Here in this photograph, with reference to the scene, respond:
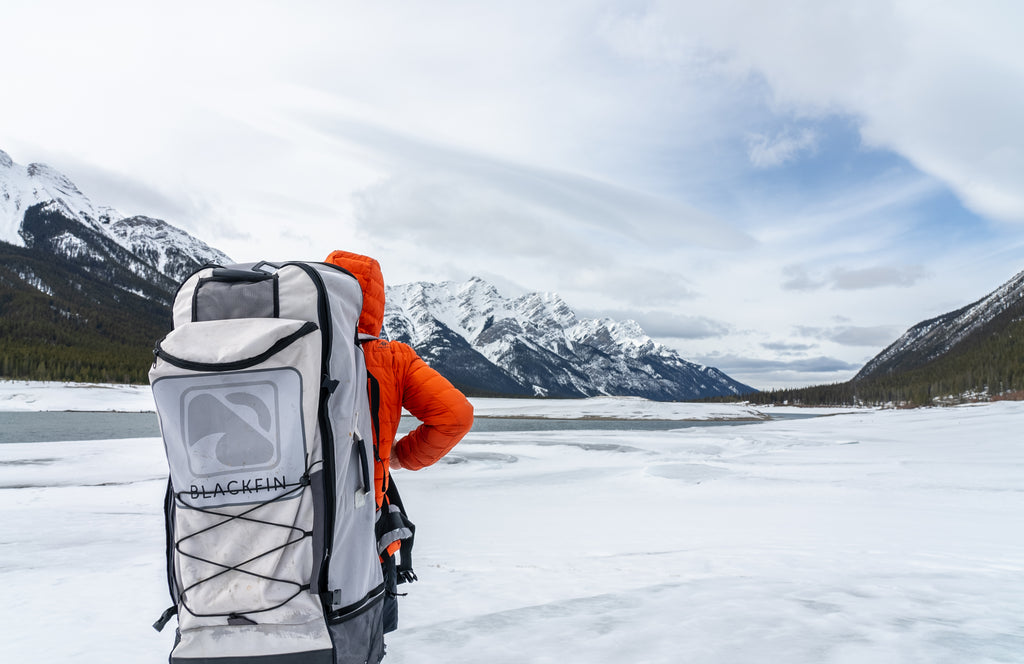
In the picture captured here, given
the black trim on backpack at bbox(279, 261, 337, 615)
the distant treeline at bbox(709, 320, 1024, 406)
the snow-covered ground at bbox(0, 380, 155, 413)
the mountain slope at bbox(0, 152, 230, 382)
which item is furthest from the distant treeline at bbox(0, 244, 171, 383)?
the distant treeline at bbox(709, 320, 1024, 406)

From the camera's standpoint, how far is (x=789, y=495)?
9320mm

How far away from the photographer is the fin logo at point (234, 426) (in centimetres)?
172

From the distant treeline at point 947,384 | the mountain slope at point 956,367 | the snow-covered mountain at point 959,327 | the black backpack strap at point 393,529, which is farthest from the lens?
the snow-covered mountain at point 959,327

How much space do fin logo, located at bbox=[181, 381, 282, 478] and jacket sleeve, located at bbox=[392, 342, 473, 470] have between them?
603 mm

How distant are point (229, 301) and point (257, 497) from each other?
644 mm

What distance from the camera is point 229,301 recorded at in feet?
6.08

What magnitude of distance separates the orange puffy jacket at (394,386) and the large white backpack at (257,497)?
1.12 ft

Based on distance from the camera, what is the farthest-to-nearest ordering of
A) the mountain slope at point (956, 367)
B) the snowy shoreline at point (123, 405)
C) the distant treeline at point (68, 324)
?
the distant treeline at point (68, 324) → the mountain slope at point (956, 367) → the snowy shoreline at point (123, 405)

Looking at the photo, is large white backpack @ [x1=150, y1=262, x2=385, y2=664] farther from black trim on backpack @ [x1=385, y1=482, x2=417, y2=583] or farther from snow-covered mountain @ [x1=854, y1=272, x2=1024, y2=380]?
snow-covered mountain @ [x1=854, y1=272, x2=1024, y2=380]

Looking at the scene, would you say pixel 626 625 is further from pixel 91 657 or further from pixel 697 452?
pixel 697 452

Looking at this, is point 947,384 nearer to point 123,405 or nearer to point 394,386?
point 394,386

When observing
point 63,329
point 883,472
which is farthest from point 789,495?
point 63,329

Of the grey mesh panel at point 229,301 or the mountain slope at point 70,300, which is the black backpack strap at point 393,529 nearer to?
the grey mesh panel at point 229,301

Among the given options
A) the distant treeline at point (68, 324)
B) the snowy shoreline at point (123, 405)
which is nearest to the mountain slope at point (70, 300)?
the distant treeline at point (68, 324)
